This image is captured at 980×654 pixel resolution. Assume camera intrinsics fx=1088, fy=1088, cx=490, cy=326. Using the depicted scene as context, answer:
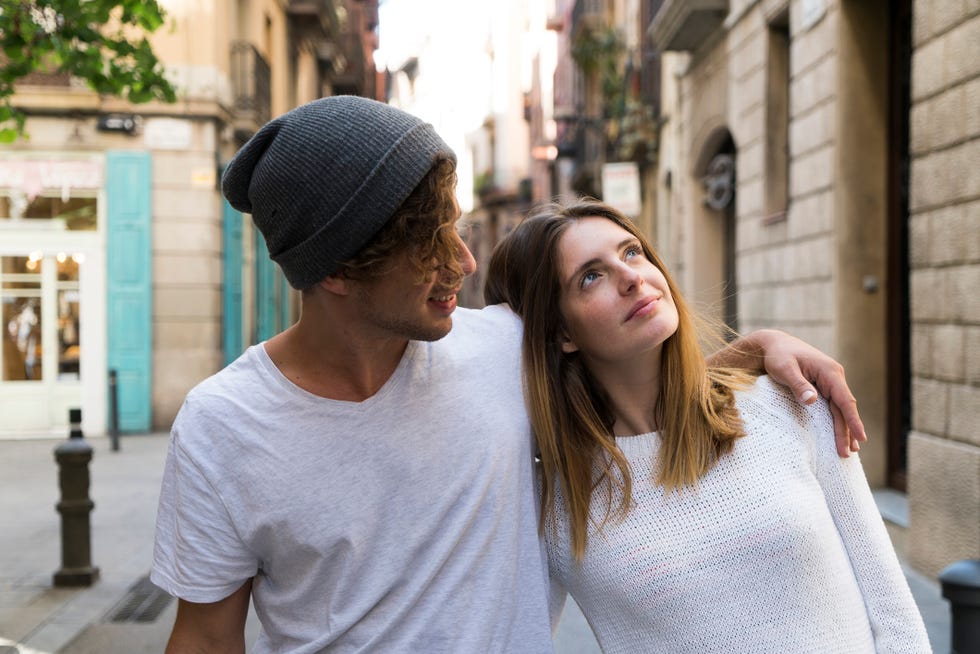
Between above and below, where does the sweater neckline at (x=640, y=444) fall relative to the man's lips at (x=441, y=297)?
below

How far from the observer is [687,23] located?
487 inches

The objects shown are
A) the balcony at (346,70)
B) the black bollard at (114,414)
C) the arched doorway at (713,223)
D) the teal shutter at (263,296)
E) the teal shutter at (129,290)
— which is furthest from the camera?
the balcony at (346,70)

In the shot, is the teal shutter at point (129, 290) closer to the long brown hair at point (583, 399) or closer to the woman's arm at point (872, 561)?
the long brown hair at point (583, 399)

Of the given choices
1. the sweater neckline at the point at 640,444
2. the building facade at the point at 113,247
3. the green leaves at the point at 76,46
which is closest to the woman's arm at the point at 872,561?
the sweater neckline at the point at 640,444

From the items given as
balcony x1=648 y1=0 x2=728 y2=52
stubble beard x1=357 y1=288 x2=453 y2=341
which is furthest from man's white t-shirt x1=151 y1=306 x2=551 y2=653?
balcony x1=648 y1=0 x2=728 y2=52

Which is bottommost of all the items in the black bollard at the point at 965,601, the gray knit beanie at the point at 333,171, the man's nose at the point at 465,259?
the black bollard at the point at 965,601

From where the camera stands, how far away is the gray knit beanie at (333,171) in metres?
1.75

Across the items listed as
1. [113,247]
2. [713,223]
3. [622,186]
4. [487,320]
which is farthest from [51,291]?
[487,320]

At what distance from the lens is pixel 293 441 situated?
1.88 metres

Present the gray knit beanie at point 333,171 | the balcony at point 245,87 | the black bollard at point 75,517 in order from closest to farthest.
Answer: the gray knit beanie at point 333,171, the black bollard at point 75,517, the balcony at point 245,87

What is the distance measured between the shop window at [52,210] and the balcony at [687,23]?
7932 millimetres

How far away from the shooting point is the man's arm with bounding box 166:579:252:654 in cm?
193

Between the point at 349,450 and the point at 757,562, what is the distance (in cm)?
79

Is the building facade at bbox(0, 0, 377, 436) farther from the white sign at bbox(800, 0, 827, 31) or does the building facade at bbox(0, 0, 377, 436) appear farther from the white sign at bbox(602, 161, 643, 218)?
the white sign at bbox(800, 0, 827, 31)
